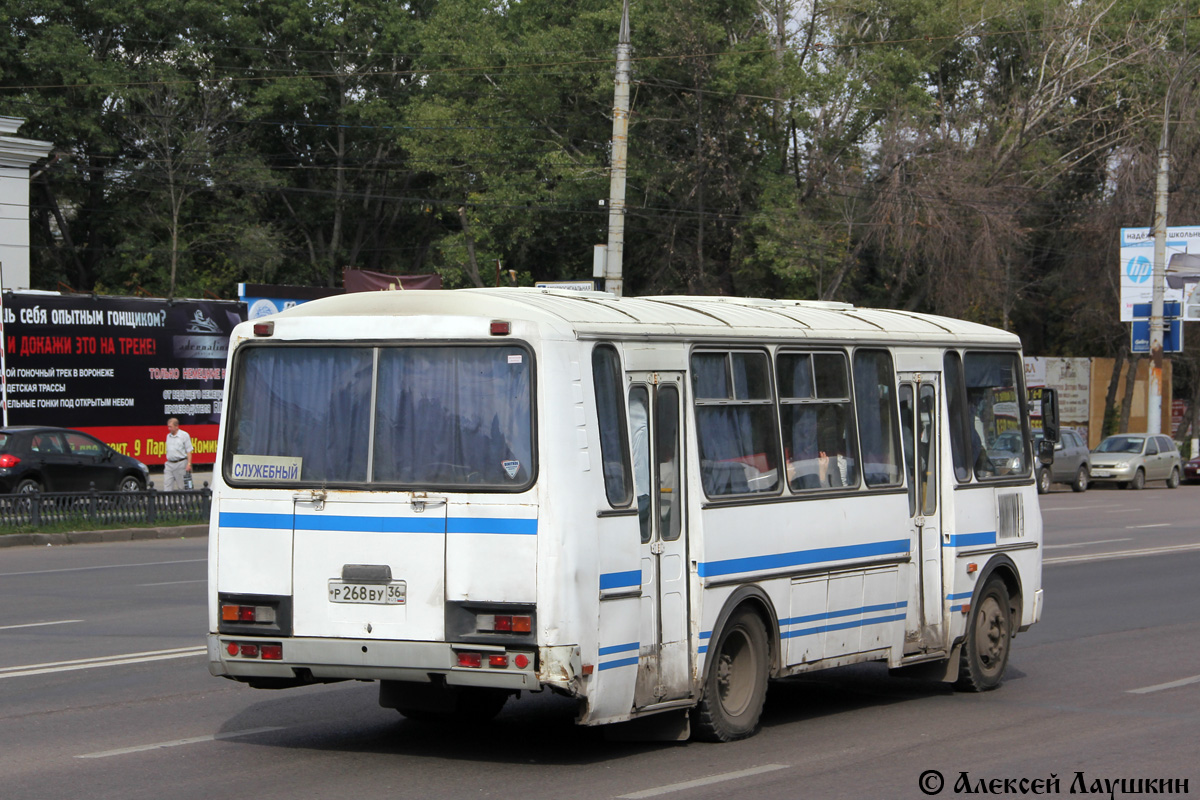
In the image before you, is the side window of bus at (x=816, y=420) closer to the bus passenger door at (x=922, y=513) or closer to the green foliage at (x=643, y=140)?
the bus passenger door at (x=922, y=513)

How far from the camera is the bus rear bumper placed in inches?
283

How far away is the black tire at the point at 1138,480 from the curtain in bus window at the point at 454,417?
3788 cm

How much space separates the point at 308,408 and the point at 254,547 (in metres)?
0.77

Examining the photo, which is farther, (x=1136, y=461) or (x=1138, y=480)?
(x=1138, y=480)

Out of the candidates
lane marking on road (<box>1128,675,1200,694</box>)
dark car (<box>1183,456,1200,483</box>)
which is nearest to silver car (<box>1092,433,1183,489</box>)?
dark car (<box>1183,456,1200,483</box>)

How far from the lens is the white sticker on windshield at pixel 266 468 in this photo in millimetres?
7801

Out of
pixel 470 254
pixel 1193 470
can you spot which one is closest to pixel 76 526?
pixel 470 254

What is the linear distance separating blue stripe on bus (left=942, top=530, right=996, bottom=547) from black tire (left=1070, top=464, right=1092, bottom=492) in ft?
103

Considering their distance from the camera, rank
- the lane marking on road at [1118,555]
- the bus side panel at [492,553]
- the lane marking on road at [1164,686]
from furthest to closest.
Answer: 1. the lane marking on road at [1118,555]
2. the lane marking on road at [1164,686]
3. the bus side panel at [492,553]

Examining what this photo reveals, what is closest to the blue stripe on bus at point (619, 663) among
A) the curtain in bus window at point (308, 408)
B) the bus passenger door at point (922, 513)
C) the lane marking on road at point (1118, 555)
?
the curtain in bus window at point (308, 408)

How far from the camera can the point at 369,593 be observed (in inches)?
294

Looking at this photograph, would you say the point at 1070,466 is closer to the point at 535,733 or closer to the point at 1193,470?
the point at 1193,470

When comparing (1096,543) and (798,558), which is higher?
(798,558)

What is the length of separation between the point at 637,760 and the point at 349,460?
2.19 metres
